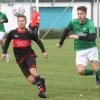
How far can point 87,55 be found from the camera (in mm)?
13773

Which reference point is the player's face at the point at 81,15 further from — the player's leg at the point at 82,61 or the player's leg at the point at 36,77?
the player's leg at the point at 36,77

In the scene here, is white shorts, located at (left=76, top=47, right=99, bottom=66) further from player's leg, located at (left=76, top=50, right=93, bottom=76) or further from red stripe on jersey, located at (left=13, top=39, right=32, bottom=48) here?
red stripe on jersey, located at (left=13, top=39, right=32, bottom=48)

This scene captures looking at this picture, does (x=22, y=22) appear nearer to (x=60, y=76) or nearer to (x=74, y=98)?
(x=74, y=98)

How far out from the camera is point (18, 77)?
16844mm

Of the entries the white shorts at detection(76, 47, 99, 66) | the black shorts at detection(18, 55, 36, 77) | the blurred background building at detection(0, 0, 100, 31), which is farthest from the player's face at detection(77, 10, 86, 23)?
the blurred background building at detection(0, 0, 100, 31)

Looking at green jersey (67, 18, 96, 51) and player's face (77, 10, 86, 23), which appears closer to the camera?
player's face (77, 10, 86, 23)

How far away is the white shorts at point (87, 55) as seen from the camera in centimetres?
1371

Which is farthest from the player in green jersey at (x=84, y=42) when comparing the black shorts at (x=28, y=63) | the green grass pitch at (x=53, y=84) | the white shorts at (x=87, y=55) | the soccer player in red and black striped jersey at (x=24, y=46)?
the black shorts at (x=28, y=63)

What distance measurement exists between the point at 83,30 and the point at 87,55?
0.62 meters

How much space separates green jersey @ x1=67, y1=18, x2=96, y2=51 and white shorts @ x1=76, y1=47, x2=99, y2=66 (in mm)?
91

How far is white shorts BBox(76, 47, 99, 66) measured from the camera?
45.0ft

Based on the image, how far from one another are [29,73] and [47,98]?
823 mm

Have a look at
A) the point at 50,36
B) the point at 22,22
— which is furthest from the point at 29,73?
the point at 50,36

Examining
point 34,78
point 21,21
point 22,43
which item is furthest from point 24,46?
point 34,78
